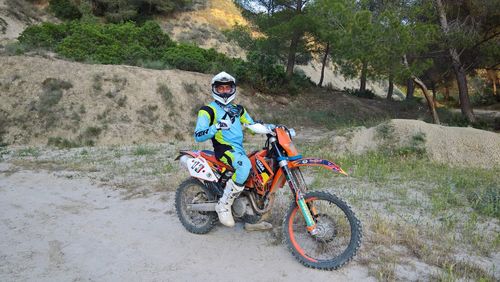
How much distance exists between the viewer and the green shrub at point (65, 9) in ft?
105

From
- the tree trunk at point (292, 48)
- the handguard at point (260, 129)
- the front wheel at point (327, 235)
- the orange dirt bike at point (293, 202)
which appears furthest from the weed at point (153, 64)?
the front wheel at point (327, 235)

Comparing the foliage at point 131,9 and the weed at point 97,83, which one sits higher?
the foliage at point 131,9

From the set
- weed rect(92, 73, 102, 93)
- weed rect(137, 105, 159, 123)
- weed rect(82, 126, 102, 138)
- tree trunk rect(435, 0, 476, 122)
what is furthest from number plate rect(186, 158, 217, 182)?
weed rect(92, 73, 102, 93)

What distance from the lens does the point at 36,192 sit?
7168 millimetres

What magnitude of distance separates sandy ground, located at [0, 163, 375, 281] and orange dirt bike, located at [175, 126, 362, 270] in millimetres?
231

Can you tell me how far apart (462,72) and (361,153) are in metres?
9.02

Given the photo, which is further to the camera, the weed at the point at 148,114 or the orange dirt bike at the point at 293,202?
the weed at the point at 148,114

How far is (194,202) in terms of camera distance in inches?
207

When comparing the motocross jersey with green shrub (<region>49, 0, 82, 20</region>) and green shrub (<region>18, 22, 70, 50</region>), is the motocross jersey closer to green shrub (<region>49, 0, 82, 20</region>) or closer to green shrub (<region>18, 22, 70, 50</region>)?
green shrub (<region>18, 22, 70, 50</region>)

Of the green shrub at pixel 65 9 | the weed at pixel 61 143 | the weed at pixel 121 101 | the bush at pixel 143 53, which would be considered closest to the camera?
the weed at pixel 61 143

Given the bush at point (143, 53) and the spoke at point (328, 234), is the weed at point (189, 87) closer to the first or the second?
the bush at point (143, 53)

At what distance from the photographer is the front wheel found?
403 cm

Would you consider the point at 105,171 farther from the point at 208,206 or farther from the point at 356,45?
the point at 356,45

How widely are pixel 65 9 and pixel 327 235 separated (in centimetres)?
3381
